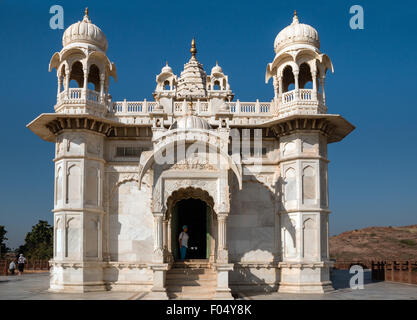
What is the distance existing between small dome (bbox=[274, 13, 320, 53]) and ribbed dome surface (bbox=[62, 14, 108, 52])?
8.05 meters

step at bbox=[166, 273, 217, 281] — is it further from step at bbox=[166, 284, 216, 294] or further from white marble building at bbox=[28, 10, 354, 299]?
step at bbox=[166, 284, 216, 294]

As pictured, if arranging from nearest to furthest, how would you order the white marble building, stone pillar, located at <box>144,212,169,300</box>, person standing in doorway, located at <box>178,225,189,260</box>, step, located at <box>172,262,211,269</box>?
stone pillar, located at <box>144,212,169,300</box>
the white marble building
step, located at <box>172,262,211,269</box>
person standing in doorway, located at <box>178,225,189,260</box>

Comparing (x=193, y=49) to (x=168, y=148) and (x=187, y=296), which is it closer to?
(x=168, y=148)

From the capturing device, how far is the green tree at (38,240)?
1888 inches

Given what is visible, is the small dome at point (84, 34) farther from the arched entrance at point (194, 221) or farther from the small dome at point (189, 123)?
the arched entrance at point (194, 221)

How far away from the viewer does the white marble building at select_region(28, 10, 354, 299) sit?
66.5ft

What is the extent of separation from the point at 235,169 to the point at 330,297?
5930 mm

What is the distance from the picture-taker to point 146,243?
22.0 metres

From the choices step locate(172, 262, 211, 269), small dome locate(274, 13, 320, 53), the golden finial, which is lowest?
step locate(172, 262, 211, 269)

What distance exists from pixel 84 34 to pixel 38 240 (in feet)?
106

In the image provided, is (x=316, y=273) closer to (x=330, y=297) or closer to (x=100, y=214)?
(x=330, y=297)

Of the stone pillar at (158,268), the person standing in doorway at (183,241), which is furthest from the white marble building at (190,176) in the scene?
the stone pillar at (158,268)

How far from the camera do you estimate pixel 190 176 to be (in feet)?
64.3

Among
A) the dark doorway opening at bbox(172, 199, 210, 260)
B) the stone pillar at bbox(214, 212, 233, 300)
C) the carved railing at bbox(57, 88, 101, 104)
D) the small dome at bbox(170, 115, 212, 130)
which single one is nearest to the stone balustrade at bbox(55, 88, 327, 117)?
the carved railing at bbox(57, 88, 101, 104)
